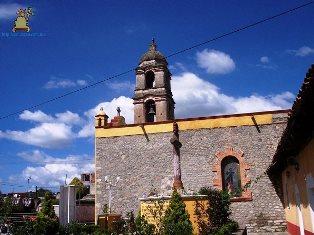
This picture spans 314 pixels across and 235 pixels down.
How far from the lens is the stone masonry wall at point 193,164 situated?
57.5 ft

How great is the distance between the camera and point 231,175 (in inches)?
727

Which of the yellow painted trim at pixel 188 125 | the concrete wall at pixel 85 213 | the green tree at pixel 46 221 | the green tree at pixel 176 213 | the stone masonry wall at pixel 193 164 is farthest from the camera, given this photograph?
the concrete wall at pixel 85 213

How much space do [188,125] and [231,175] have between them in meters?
3.57

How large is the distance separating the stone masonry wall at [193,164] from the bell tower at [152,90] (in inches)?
360

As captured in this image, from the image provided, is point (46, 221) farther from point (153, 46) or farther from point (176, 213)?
point (153, 46)

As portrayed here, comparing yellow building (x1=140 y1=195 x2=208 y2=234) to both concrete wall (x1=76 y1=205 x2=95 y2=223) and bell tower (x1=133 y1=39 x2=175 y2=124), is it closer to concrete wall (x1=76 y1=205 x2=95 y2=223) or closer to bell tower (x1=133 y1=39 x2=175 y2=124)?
concrete wall (x1=76 y1=205 x2=95 y2=223)

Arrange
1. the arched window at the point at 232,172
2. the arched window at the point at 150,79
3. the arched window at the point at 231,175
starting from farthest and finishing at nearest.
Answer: the arched window at the point at 150,79 → the arched window at the point at 231,175 → the arched window at the point at 232,172

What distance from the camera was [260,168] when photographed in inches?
704

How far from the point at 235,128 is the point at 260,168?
8.07 feet

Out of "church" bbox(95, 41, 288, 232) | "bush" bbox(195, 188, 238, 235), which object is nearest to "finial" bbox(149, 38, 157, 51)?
"church" bbox(95, 41, 288, 232)

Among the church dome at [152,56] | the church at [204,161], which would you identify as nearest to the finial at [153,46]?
the church dome at [152,56]

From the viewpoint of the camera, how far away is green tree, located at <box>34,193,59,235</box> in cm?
1123

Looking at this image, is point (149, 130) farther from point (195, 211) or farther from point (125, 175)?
point (195, 211)

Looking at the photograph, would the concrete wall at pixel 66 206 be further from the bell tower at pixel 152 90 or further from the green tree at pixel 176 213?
the bell tower at pixel 152 90
